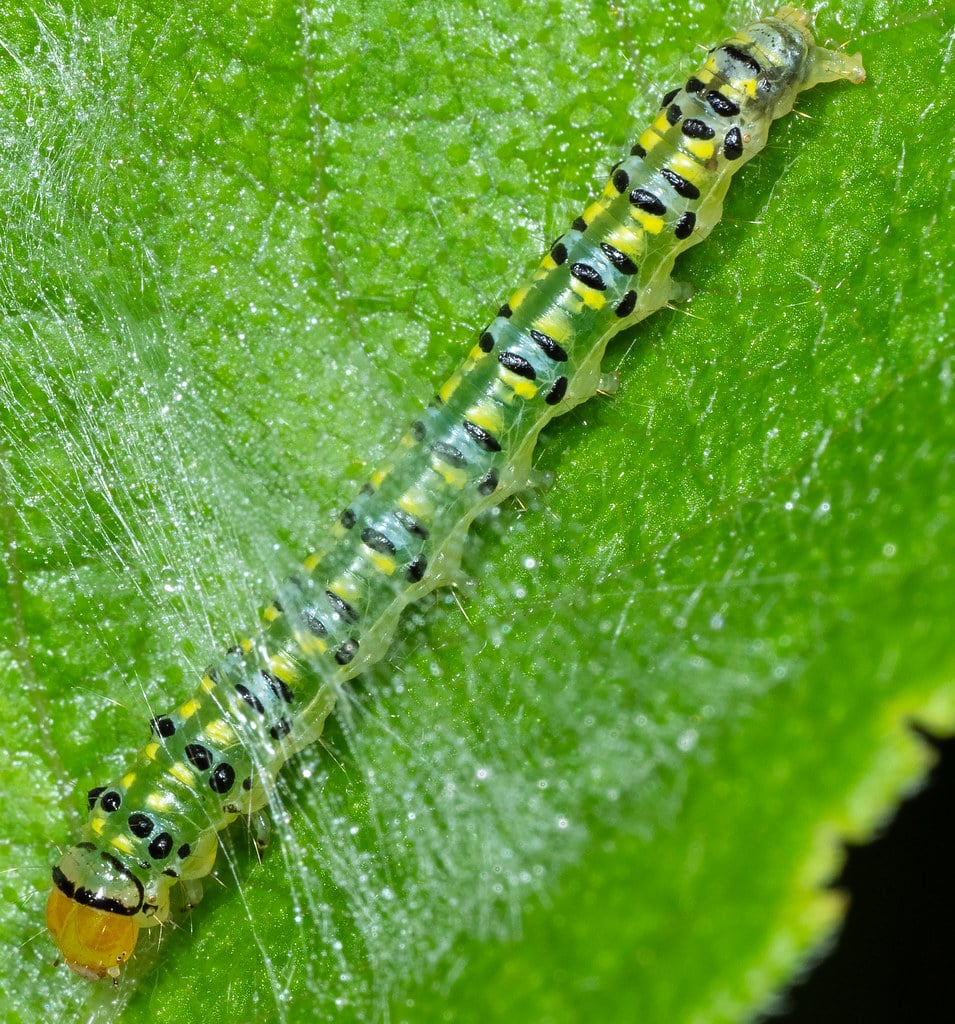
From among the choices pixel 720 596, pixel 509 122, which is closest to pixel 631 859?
pixel 720 596

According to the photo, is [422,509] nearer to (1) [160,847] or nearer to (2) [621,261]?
(2) [621,261]

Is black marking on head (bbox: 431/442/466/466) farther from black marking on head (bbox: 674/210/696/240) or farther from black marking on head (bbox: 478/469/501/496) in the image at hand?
black marking on head (bbox: 674/210/696/240)

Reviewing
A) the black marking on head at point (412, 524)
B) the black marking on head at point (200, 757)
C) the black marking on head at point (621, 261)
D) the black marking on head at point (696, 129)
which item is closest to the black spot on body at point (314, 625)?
the black marking on head at point (412, 524)

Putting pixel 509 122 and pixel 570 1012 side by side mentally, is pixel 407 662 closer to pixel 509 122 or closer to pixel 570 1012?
pixel 570 1012

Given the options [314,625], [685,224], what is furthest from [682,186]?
[314,625]

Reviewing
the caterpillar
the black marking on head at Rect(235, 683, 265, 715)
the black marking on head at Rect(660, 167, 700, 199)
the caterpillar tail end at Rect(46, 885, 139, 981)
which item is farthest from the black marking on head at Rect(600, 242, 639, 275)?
the caterpillar tail end at Rect(46, 885, 139, 981)

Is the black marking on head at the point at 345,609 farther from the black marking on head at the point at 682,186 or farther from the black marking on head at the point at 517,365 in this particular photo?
the black marking on head at the point at 682,186

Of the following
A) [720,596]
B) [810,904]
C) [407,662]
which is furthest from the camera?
[407,662]

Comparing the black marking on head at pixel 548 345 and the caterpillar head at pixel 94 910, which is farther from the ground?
the black marking on head at pixel 548 345
